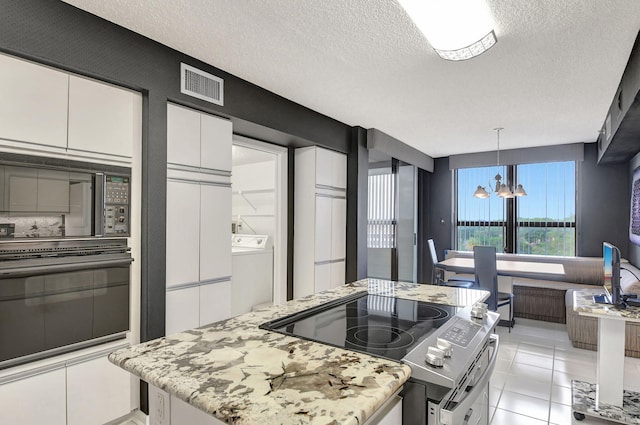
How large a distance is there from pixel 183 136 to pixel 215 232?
0.76 m

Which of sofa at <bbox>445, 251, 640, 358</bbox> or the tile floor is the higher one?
sofa at <bbox>445, 251, 640, 358</bbox>

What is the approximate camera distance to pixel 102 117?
2.15m

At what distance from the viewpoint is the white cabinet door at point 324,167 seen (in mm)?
3977

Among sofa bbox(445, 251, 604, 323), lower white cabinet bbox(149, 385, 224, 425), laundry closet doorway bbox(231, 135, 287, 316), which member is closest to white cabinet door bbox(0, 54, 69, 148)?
lower white cabinet bbox(149, 385, 224, 425)

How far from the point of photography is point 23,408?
1.81 meters

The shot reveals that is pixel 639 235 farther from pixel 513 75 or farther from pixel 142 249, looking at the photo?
pixel 142 249

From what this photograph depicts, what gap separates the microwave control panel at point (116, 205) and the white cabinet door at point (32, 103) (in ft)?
1.07

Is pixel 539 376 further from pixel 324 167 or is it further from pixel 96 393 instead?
pixel 96 393

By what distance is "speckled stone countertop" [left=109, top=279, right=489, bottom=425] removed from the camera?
30.8 inches

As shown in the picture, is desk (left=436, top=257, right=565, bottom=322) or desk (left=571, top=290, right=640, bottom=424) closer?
desk (left=571, top=290, right=640, bottom=424)

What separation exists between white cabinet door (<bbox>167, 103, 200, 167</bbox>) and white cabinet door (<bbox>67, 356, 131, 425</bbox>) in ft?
4.48

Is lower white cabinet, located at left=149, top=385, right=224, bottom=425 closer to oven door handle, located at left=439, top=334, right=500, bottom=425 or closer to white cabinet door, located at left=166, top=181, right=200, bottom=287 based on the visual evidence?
oven door handle, located at left=439, top=334, right=500, bottom=425

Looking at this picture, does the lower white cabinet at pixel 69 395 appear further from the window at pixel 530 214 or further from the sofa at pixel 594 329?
the window at pixel 530 214

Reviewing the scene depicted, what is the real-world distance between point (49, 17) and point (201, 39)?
2.59ft
